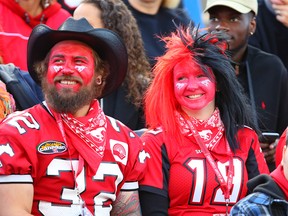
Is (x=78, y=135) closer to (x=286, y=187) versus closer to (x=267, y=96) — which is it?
(x=286, y=187)

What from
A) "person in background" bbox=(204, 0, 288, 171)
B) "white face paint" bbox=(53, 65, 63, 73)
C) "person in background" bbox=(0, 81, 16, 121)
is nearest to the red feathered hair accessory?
"white face paint" bbox=(53, 65, 63, 73)

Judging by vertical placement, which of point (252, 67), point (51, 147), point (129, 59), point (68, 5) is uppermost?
point (68, 5)

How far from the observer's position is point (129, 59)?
257 inches

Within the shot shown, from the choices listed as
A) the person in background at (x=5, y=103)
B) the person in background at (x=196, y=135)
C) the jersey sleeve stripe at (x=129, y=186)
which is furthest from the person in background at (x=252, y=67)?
the person in background at (x=5, y=103)

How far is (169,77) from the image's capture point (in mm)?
5699

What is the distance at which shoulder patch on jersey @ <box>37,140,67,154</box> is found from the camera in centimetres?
500

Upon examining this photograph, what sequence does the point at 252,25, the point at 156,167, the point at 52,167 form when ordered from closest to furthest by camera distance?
1. the point at 52,167
2. the point at 156,167
3. the point at 252,25

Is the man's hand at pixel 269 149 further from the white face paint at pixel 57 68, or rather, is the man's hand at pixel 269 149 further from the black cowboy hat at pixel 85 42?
the white face paint at pixel 57 68

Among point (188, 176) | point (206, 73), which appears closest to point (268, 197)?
point (188, 176)

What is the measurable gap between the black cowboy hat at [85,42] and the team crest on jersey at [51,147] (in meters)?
0.58

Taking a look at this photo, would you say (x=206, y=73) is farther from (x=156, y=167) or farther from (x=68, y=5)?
(x=68, y=5)

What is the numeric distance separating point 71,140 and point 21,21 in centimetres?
174

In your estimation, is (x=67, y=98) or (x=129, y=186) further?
(x=129, y=186)

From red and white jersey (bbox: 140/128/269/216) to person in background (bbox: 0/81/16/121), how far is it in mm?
818
